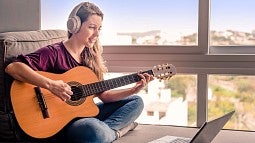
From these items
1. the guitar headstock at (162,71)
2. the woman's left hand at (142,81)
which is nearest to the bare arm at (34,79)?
the woman's left hand at (142,81)

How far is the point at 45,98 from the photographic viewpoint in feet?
5.63

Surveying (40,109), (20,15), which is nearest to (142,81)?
(40,109)

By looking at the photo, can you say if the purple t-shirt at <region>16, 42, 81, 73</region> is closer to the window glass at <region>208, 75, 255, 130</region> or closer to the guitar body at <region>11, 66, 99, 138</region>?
the guitar body at <region>11, 66, 99, 138</region>

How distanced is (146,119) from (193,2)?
752 millimetres

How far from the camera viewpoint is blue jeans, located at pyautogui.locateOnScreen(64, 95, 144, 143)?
1.68 metres

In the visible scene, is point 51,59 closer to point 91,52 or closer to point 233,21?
point 91,52

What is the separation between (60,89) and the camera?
1.71 meters

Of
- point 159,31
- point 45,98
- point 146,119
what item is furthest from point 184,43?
point 45,98

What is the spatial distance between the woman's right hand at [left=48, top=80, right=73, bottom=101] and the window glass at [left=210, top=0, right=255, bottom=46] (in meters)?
0.98

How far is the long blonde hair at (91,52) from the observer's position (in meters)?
1.91

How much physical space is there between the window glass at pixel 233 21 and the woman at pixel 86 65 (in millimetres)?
585

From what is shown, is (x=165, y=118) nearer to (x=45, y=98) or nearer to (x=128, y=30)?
(x=128, y=30)

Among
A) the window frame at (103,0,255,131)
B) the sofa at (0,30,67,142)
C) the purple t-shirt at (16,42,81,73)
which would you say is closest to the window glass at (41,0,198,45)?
the window frame at (103,0,255,131)

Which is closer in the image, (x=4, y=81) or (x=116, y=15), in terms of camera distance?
(x=4, y=81)
